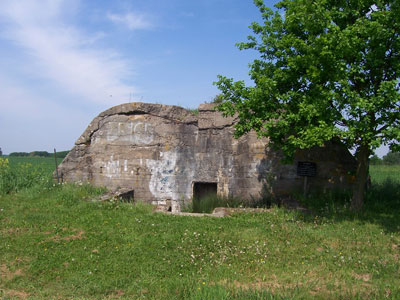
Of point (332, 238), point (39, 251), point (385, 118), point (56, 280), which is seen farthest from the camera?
point (385, 118)

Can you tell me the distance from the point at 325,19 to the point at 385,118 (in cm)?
259

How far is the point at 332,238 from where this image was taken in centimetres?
725

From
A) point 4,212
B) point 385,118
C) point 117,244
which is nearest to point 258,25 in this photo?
point 385,118

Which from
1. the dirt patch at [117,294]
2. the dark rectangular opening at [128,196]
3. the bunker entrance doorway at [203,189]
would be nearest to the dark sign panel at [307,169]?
the bunker entrance doorway at [203,189]

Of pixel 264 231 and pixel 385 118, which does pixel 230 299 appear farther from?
pixel 385 118

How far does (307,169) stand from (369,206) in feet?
6.45

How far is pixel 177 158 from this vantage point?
11.6 meters

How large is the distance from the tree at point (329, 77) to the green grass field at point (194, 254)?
6.16 feet

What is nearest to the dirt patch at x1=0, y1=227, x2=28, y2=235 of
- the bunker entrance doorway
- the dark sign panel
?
the bunker entrance doorway

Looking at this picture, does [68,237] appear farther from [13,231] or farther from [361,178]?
[361,178]

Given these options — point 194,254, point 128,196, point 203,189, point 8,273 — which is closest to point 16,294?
point 8,273

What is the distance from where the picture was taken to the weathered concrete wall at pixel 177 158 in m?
10.9

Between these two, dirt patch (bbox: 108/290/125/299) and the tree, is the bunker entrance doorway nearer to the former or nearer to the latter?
the tree

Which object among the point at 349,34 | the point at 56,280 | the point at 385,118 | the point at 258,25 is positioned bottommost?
the point at 56,280
